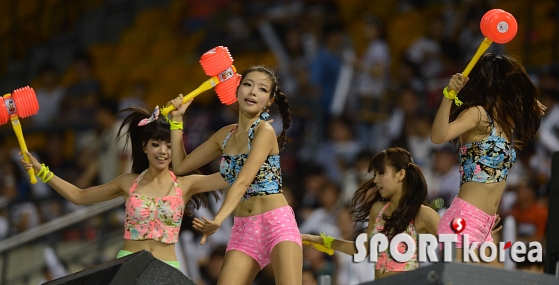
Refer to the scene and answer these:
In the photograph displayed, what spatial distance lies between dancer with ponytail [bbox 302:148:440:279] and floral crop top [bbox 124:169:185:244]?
0.69 metres

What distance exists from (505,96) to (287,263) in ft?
4.08

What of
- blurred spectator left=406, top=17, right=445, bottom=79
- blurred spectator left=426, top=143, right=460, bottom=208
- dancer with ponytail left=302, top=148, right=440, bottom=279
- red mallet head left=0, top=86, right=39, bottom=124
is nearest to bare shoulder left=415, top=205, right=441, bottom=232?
dancer with ponytail left=302, top=148, right=440, bottom=279

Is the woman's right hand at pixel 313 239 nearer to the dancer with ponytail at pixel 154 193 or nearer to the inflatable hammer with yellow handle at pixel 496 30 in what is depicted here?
the dancer with ponytail at pixel 154 193

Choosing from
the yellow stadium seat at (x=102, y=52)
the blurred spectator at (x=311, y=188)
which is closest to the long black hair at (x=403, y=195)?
the blurred spectator at (x=311, y=188)

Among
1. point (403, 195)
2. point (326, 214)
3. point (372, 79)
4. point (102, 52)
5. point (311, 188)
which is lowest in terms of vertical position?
point (326, 214)

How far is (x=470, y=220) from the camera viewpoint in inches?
171

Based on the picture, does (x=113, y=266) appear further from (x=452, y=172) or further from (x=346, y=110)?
(x=346, y=110)

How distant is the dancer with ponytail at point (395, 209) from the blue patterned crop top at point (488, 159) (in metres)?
0.39

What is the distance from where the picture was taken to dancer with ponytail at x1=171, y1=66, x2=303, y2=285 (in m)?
4.41

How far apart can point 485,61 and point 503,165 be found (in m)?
0.50

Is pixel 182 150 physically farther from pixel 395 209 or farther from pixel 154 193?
pixel 395 209

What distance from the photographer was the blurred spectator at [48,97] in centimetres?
1087

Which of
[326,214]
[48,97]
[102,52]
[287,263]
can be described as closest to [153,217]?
[287,263]

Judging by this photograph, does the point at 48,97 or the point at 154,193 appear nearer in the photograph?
the point at 154,193
